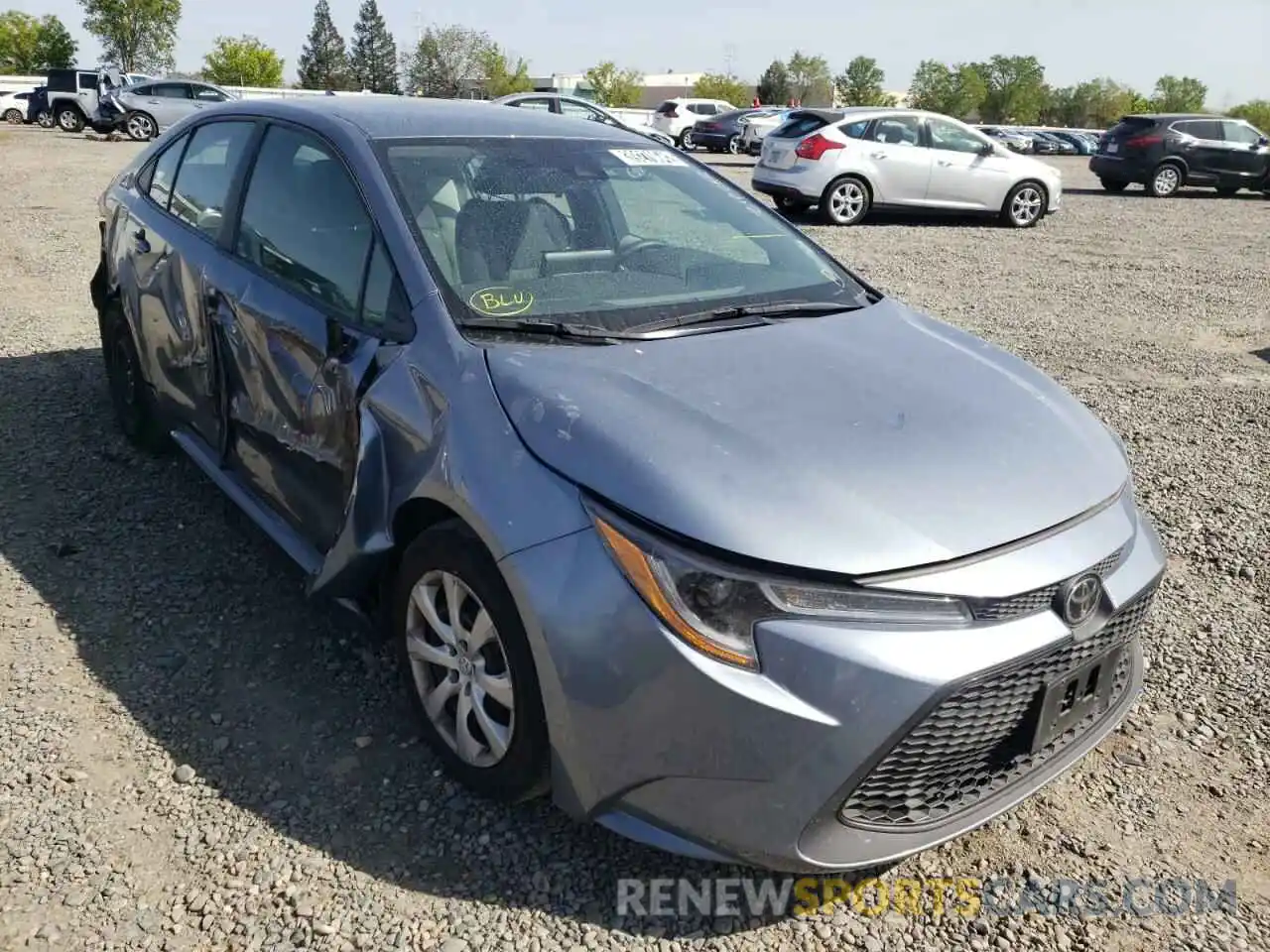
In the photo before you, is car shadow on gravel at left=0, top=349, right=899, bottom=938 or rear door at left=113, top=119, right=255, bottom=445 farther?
rear door at left=113, top=119, right=255, bottom=445

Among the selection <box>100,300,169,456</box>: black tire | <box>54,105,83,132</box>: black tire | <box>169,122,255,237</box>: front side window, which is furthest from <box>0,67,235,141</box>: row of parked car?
<box>169,122,255,237</box>: front side window

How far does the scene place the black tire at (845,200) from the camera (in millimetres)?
→ 13273

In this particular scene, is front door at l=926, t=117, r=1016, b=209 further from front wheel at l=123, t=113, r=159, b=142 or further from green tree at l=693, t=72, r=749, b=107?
green tree at l=693, t=72, r=749, b=107

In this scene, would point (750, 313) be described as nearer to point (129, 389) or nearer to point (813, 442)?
point (813, 442)

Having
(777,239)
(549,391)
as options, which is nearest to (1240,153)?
(777,239)

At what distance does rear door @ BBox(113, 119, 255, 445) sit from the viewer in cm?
367

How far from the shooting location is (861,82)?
101 meters

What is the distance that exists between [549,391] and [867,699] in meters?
1.00

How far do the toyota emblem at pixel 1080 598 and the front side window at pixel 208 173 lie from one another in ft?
9.94

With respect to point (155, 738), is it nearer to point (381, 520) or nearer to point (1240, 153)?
point (381, 520)

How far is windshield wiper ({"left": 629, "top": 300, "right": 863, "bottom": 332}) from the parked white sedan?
10603 millimetres

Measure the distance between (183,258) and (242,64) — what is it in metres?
86.1

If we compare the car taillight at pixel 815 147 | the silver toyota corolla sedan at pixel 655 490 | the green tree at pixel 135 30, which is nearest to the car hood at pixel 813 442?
the silver toyota corolla sedan at pixel 655 490

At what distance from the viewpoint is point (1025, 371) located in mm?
2992
